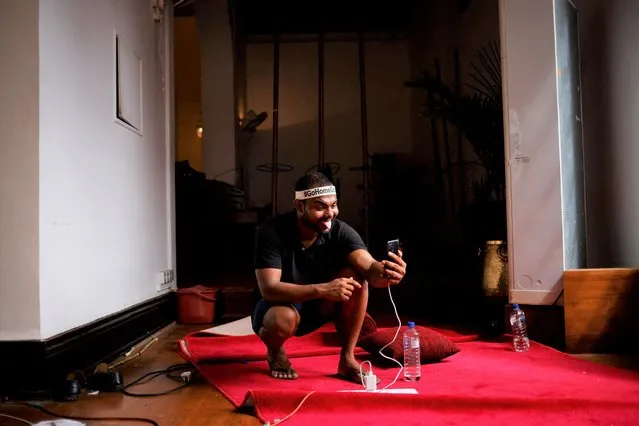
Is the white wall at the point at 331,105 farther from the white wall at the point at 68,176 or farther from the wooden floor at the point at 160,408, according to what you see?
the wooden floor at the point at 160,408

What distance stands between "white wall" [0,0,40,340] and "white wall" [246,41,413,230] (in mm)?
4314

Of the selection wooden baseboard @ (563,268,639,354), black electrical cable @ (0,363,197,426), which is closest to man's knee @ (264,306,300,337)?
black electrical cable @ (0,363,197,426)

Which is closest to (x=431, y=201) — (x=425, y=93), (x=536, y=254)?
(x=425, y=93)

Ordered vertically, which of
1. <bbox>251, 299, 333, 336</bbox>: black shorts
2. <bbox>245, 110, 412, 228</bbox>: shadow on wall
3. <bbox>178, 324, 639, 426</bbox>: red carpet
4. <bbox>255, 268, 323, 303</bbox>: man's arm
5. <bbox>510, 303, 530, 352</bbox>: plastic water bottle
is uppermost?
<bbox>245, 110, 412, 228</bbox>: shadow on wall

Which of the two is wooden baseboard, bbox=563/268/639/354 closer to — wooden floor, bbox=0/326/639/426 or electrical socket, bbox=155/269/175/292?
wooden floor, bbox=0/326/639/426

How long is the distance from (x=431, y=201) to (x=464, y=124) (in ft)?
8.28

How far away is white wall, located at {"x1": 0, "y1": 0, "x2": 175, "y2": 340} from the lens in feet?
6.96

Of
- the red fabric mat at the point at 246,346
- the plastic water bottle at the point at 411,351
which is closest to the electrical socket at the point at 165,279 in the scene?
the red fabric mat at the point at 246,346

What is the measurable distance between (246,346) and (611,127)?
100 inches

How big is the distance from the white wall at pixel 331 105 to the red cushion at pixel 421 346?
12.5ft

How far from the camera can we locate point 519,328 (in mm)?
2979

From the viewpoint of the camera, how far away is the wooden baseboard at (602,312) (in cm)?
278

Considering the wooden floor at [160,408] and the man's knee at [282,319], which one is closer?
the wooden floor at [160,408]

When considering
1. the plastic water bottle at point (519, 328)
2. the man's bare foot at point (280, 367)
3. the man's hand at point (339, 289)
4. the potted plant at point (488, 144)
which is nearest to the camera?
the man's hand at point (339, 289)
